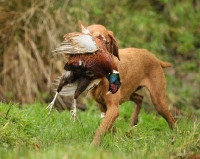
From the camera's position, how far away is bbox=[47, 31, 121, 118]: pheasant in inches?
227

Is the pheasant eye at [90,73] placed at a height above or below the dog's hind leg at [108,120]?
above

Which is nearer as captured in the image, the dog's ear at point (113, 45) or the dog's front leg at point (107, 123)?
the dog's front leg at point (107, 123)

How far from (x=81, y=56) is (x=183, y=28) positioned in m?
8.68

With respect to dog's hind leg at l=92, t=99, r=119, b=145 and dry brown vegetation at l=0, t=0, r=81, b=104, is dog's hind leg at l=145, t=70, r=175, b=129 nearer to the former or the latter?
dog's hind leg at l=92, t=99, r=119, b=145

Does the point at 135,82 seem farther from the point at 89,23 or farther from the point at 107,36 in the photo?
the point at 89,23

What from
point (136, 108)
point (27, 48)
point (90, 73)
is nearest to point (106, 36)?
point (90, 73)

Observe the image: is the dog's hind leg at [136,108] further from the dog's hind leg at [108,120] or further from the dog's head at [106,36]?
the dog's head at [106,36]

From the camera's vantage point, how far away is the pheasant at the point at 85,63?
19.0 ft

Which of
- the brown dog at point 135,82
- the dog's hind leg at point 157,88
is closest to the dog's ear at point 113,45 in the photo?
the brown dog at point 135,82

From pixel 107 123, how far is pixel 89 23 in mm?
6389

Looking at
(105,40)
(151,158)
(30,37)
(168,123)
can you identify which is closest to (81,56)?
(105,40)

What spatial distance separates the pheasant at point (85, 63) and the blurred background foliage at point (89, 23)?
490cm

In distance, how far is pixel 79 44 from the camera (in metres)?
5.78

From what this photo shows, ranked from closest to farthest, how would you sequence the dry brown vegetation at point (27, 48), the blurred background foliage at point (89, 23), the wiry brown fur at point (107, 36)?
the wiry brown fur at point (107, 36) → the dry brown vegetation at point (27, 48) → the blurred background foliage at point (89, 23)
